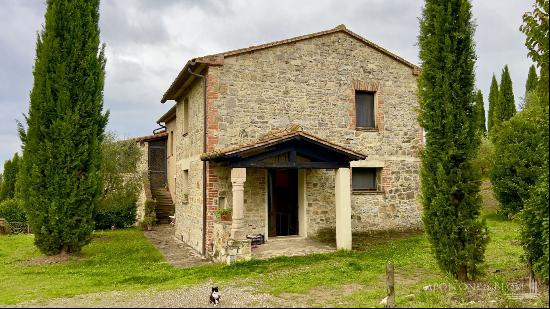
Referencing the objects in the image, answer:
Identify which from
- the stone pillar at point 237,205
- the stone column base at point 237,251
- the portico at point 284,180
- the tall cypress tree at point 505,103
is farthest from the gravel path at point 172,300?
the tall cypress tree at point 505,103

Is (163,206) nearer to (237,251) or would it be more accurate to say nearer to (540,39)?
(237,251)

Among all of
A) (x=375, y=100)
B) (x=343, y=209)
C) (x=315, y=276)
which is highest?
(x=375, y=100)

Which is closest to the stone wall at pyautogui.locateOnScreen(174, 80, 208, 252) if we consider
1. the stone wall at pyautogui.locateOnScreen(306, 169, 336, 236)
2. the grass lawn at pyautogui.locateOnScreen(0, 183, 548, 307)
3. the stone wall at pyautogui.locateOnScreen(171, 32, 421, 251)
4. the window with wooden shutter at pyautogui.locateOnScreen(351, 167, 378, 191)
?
the stone wall at pyautogui.locateOnScreen(171, 32, 421, 251)

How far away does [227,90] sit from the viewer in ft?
39.7

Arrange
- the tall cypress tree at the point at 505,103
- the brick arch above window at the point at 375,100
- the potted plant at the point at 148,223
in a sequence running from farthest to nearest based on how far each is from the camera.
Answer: the tall cypress tree at the point at 505,103, the potted plant at the point at 148,223, the brick arch above window at the point at 375,100

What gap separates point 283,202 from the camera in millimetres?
13055

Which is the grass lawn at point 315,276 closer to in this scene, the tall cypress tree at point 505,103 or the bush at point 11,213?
the bush at point 11,213

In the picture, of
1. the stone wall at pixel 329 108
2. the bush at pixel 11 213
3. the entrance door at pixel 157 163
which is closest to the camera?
the stone wall at pixel 329 108

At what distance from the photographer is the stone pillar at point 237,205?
34.9ft

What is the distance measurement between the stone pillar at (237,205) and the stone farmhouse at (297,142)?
0.02 m

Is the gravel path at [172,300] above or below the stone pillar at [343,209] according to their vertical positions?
below

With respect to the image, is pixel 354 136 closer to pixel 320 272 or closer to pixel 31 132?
pixel 320 272

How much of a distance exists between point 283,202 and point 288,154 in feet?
7.23

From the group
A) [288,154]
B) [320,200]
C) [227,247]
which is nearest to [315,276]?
[227,247]
